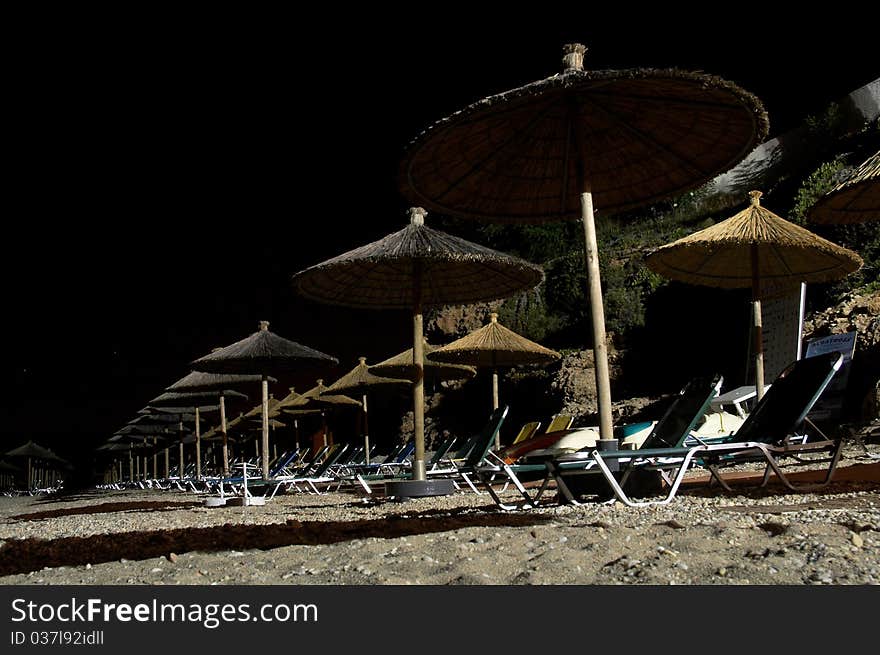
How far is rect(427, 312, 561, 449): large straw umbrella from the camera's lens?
10.8 m

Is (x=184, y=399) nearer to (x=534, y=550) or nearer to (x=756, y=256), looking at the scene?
(x=756, y=256)

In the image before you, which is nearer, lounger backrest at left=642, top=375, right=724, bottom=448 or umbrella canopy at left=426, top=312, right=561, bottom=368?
lounger backrest at left=642, top=375, right=724, bottom=448

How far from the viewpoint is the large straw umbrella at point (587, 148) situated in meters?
4.26

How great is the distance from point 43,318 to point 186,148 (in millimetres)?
10189

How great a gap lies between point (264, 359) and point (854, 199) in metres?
6.90

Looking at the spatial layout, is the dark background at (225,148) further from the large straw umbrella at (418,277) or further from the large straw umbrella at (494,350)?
the large straw umbrella at (418,277)

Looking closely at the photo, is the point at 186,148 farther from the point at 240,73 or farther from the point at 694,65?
the point at 694,65

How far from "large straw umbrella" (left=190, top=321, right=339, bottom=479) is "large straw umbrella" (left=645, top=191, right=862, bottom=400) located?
4.38 metres

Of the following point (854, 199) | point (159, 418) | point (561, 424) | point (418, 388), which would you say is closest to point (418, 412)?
point (418, 388)

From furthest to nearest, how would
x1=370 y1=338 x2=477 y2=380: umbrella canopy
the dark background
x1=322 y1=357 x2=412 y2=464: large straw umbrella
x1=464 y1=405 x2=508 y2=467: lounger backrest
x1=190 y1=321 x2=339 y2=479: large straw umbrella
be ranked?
the dark background
x1=322 y1=357 x2=412 y2=464: large straw umbrella
x1=370 y1=338 x2=477 y2=380: umbrella canopy
x1=190 y1=321 x2=339 y2=479: large straw umbrella
x1=464 y1=405 x2=508 y2=467: lounger backrest

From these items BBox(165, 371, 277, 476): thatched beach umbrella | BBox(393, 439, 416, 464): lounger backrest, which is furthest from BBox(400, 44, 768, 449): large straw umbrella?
BBox(165, 371, 277, 476): thatched beach umbrella

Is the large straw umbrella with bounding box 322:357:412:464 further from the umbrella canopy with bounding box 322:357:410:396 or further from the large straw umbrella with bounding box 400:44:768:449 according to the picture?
the large straw umbrella with bounding box 400:44:768:449

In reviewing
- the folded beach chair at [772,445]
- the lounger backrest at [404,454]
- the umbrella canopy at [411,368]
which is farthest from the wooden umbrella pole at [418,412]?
the umbrella canopy at [411,368]

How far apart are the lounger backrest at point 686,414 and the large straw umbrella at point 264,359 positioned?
5625mm
